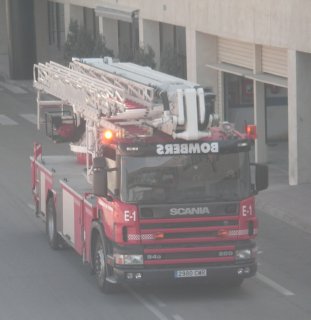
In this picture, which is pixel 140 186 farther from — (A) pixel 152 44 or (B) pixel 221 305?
(A) pixel 152 44

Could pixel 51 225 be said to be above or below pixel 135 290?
above

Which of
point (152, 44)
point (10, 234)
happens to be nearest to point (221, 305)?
point (10, 234)

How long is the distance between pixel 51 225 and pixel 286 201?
599 cm

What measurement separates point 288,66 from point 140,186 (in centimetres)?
1083

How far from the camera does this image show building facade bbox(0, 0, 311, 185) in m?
25.8

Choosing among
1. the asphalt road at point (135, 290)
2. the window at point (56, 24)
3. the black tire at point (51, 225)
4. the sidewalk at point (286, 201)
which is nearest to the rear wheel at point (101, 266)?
the asphalt road at point (135, 290)

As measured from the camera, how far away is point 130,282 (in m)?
16.3

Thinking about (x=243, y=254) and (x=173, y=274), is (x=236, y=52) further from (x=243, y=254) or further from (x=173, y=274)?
(x=173, y=274)

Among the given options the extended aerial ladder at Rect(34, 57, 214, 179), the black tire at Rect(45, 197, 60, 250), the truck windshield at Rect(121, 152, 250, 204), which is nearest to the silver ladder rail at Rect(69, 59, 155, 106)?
the extended aerial ladder at Rect(34, 57, 214, 179)

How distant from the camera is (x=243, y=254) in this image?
16453 millimetres

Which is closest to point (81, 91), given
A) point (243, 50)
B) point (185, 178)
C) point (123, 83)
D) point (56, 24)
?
point (123, 83)

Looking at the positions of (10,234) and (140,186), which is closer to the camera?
(140,186)

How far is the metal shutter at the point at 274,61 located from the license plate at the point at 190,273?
11988mm

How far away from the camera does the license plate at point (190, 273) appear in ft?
53.4
